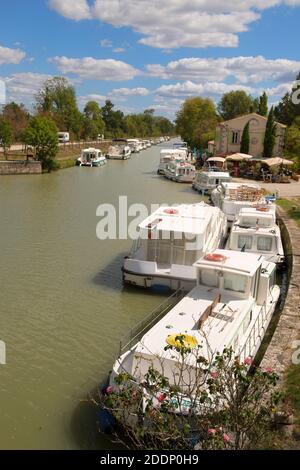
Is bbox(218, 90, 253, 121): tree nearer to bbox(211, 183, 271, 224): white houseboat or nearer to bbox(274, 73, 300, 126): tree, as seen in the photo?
bbox(274, 73, 300, 126): tree

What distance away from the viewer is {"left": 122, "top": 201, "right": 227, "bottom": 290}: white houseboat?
16016 millimetres

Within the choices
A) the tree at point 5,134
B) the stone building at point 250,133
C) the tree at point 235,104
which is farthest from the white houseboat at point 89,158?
the tree at point 235,104

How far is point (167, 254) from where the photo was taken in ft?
54.9

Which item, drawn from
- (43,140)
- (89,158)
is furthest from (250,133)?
(43,140)

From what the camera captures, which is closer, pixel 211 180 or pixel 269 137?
pixel 211 180

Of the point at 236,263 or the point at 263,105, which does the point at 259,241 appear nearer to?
the point at 236,263

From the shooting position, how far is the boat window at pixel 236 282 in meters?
12.1

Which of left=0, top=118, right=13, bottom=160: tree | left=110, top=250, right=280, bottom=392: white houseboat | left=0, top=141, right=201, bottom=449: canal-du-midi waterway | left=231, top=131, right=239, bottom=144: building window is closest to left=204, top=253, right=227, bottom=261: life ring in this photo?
left=110, top=250, right=280, bottom=392: white houseboat

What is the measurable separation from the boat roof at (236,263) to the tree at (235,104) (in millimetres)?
96664

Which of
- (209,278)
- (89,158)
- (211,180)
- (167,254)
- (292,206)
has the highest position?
(89,158)

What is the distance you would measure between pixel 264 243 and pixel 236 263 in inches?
278

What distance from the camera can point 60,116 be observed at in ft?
317

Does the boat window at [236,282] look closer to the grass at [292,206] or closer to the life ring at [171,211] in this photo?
the life ring at [171,211]
